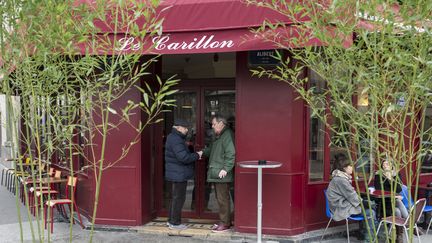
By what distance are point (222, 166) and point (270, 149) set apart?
31.8 inches

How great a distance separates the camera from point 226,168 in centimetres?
657

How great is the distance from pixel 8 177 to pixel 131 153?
6.82 meters

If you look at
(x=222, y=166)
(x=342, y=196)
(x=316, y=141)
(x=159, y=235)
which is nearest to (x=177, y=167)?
(x=222, y=166)

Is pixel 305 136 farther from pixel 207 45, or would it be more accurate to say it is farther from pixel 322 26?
pixel 322 26

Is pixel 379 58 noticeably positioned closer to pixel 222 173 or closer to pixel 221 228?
pixel 222 173

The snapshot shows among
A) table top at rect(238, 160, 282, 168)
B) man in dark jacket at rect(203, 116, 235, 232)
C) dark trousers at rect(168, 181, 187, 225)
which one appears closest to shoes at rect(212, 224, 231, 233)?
man in dark jacket at rect(203, 116, 235, 232)

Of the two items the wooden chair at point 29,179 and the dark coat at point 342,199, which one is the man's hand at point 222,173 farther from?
the wooden chair at point 29,179

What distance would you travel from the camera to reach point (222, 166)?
6.72 m

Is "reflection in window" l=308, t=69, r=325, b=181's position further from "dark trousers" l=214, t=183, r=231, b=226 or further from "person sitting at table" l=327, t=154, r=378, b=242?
"dark trousers" l=214, t=183, r=231, b=226

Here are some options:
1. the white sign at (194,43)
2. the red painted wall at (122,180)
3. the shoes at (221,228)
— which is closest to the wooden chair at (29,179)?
the red painted wall at (122,180)

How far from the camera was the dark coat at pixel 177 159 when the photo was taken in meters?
6.82

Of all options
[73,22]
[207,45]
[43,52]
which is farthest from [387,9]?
[207,45]

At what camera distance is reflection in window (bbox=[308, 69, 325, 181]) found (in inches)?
264

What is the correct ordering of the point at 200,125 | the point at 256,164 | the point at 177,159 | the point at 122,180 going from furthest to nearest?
1. the point at 200,125
2. the point at 122,180
3. the point at 177,159
4. the point at 256,164
